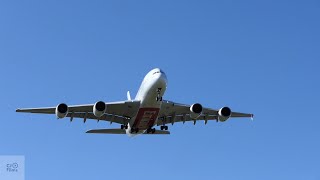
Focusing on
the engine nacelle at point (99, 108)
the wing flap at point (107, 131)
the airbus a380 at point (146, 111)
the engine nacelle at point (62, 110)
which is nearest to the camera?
the airbus a380 at point (146, 111)

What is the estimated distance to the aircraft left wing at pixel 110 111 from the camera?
48.3 metres

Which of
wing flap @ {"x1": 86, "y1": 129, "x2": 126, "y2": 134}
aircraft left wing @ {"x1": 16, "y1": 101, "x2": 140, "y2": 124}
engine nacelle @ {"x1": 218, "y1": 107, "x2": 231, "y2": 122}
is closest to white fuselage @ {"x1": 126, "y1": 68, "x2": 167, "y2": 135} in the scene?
aircraft left wing @ {"x1": 16, "y1": 101, "x2": 140, "y2": 124}

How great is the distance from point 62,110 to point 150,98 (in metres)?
7.33

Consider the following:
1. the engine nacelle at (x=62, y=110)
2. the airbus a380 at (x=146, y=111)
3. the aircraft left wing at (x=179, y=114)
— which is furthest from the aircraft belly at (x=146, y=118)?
the engine nacelle at (x=62, y=110)

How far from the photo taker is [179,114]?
5231 centimetres

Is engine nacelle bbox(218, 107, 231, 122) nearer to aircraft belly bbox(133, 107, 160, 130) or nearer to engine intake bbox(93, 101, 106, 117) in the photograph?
aircraft belly bbox(133, 107, 160, 130)

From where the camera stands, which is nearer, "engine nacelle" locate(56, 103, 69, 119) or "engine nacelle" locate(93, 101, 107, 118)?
"engine nacelle" locate(56, 103, 69, 119)

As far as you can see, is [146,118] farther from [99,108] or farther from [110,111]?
[110,111]

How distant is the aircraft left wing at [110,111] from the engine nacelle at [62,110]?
1.68m

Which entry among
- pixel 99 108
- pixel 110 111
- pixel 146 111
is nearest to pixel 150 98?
pixel 146 111

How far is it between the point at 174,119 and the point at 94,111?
850cm

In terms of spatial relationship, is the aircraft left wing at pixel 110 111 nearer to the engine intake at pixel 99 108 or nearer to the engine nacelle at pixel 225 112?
the engine intake at pixel 99 108

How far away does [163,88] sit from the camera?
4428 centimetres

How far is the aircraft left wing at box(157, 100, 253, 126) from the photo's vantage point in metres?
49.8
